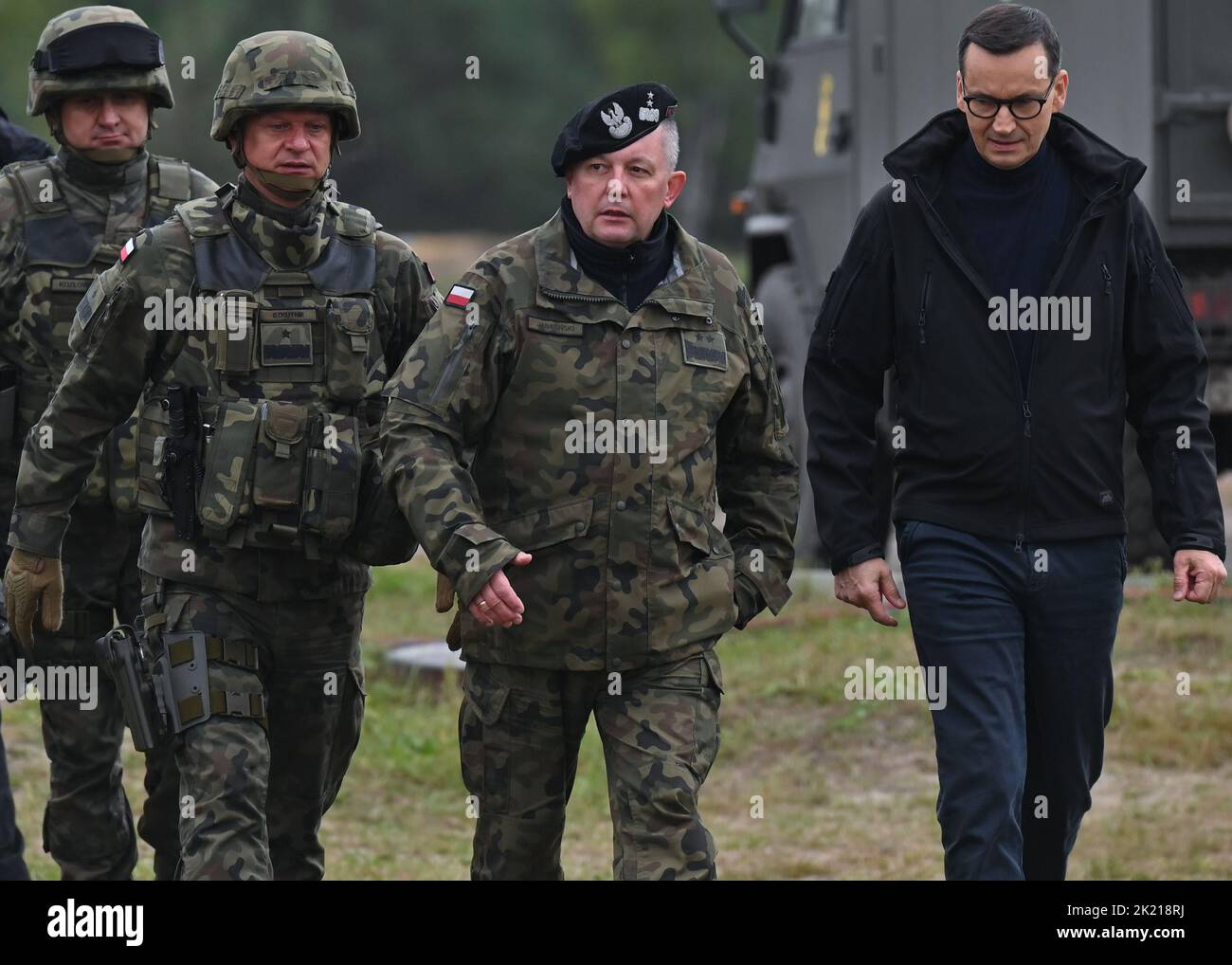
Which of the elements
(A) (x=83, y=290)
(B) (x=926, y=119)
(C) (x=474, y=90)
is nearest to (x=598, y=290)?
(A) (x=83, y=290)

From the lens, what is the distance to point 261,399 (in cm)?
512

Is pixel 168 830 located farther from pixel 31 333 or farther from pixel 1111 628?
pixel 1111 628

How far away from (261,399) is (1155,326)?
198 cm

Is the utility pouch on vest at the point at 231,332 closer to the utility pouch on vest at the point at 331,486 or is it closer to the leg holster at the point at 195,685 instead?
the utility pouch on vest at the point at 331,486

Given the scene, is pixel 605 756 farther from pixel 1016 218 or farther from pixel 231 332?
pixel 1016 218

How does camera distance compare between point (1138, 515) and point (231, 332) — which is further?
point (1138, 515)

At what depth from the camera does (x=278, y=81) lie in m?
5.08

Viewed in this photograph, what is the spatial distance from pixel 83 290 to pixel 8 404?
36 centimetres

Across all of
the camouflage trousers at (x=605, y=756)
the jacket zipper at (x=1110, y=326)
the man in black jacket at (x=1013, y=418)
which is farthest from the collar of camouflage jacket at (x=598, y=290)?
the jacket zipper at (x=1110, y=326)

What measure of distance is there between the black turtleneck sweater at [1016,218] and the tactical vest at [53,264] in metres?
2.21

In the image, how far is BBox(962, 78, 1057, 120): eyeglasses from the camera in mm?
4797

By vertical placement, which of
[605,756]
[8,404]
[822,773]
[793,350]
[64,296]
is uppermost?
[793,350]
